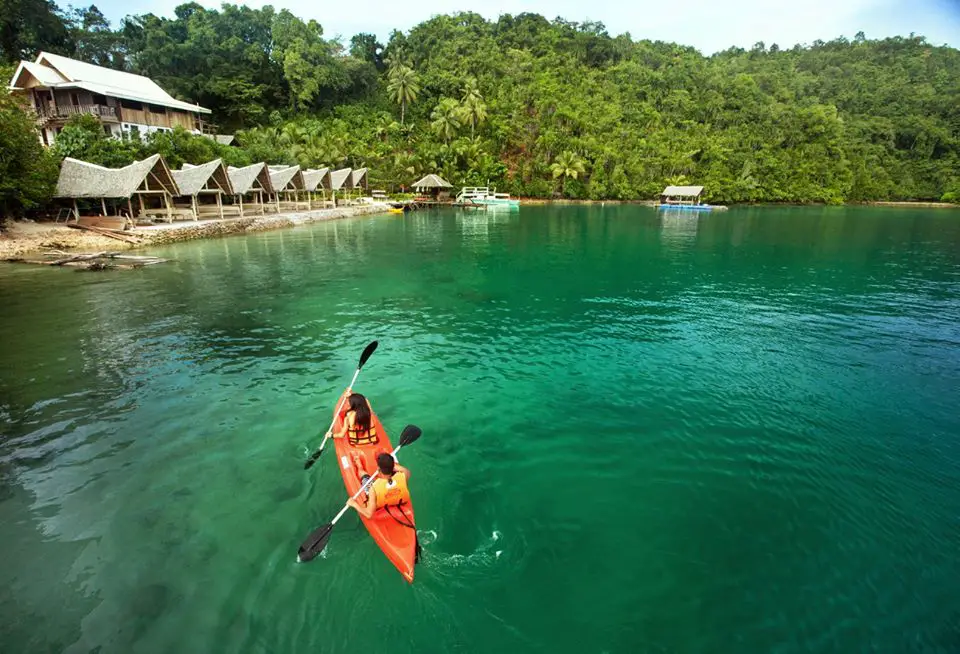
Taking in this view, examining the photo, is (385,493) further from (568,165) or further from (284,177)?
(568,165)

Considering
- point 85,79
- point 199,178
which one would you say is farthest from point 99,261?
point 85,79

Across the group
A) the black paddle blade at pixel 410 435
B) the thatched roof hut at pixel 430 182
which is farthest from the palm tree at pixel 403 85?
the black paddle blade at pixel 410 435

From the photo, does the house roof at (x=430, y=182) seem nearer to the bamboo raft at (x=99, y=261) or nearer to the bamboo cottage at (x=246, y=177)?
the bamboo cottage at (x=246, y=177)

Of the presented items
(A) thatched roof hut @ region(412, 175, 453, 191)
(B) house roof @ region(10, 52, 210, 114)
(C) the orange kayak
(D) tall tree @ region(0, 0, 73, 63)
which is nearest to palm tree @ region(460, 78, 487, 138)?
(A) thatched roof hut @ region(412, 175, 453, 191)

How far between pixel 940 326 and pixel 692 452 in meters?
14.7

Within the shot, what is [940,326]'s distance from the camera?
16.6 meters

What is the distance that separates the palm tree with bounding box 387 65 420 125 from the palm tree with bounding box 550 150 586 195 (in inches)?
1102

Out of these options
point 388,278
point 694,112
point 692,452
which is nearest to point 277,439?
point 692,452

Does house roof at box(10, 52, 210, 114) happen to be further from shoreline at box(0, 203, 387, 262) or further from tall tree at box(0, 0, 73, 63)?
shoreline at box(0, 203, 387, 262)

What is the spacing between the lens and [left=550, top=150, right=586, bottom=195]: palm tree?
77125 mm

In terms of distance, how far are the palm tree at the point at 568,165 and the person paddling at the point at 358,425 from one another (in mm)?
75982

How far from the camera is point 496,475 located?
27.6ft

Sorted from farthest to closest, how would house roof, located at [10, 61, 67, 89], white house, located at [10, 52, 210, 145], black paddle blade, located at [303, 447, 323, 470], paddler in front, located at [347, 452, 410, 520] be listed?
white house, located at [10, 52, 210, 145] < house roof, located at [10, 61, 67, 89] < black paddle blade, located at [303, 447, 323, 470] < paddler in front, located at [347, 452, 410, 520]

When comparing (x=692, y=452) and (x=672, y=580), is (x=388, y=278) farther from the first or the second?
(x=672, y=580)
